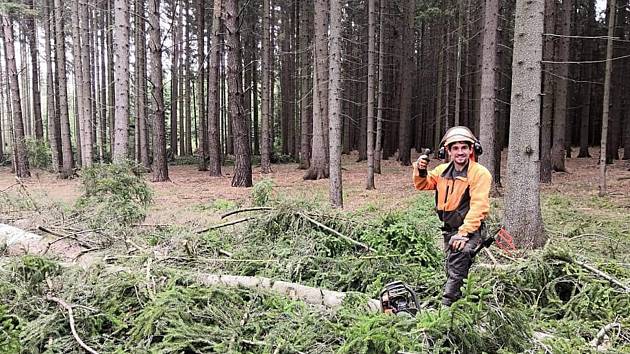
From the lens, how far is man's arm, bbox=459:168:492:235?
11.5 feet

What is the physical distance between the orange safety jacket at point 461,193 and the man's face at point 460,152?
62 mm

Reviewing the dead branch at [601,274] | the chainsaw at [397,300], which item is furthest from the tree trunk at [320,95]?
the chainsaw at [397,300]

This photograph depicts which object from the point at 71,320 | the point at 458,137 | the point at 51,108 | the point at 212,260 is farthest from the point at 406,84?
the point at 71,320

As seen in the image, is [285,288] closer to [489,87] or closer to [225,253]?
[225,253]

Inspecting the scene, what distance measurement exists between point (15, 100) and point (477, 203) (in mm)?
18248

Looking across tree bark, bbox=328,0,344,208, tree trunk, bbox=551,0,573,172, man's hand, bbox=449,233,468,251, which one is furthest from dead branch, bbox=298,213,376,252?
tree trunk, bbox=551,0,573,172

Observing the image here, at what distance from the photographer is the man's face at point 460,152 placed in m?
3.67

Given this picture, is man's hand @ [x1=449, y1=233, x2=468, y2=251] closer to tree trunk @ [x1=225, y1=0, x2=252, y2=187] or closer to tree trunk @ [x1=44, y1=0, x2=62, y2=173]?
tree trunk @ [x1=225, y1=0, x2=252, y2=187]

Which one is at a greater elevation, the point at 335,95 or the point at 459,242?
the point at 335,95

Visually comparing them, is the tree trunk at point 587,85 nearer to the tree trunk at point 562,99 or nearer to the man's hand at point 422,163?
the tree trunk at point 562,99

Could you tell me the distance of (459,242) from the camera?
3469 millimetres

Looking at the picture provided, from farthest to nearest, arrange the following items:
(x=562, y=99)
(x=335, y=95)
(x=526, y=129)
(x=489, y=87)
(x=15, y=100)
Result: 1. (x=15, y=100)
2. (x=562, y=99)
3. (x=489, y=87)
4. (x=335, y=95)
5. (x=526, y=129)

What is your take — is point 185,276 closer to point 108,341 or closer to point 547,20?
point 108,341

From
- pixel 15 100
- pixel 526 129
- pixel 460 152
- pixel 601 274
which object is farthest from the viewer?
pixel 15 100
